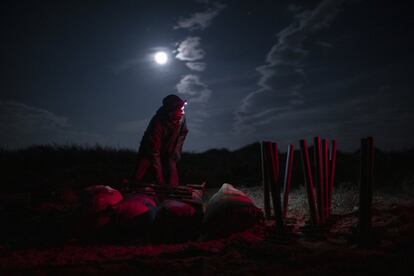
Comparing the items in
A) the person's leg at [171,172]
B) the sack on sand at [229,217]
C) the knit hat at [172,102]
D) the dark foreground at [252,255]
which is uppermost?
the knit hat at [172,102]

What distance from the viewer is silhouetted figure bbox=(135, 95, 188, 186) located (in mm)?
6195

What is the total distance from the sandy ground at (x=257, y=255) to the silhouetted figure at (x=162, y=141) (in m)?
2.05

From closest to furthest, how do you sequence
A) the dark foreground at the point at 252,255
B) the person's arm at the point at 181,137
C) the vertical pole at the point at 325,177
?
the dark foreground at the point at 252,255
the vertical pole at the point at 325,177
the person's arm at the point at 181,137

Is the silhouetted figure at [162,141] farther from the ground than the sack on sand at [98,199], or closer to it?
farther from the ground

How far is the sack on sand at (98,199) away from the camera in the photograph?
461 centimetres

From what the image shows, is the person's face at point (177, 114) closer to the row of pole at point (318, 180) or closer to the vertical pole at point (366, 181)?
the row of pole at point (318, 180)

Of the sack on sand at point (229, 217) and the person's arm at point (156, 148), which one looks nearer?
the sack on sand at point (229, 217)

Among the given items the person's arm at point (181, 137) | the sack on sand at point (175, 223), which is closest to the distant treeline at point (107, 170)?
the person's arm at point (181, 137)

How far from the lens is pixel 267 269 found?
303 cm

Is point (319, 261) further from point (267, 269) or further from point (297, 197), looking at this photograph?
point (297, 197)

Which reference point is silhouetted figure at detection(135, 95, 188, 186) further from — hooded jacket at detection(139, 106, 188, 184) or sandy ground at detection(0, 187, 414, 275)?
sandy ground at detection(0, 187, 414, 275)

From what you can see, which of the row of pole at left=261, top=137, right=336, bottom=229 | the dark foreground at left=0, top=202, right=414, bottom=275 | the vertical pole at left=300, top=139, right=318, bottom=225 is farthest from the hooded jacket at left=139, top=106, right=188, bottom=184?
the vertical pole at left=300, top=139, right=318, bottom=225

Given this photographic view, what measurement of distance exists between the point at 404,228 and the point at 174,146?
4358mm

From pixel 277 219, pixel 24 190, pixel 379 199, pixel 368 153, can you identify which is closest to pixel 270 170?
pixel 277 219
